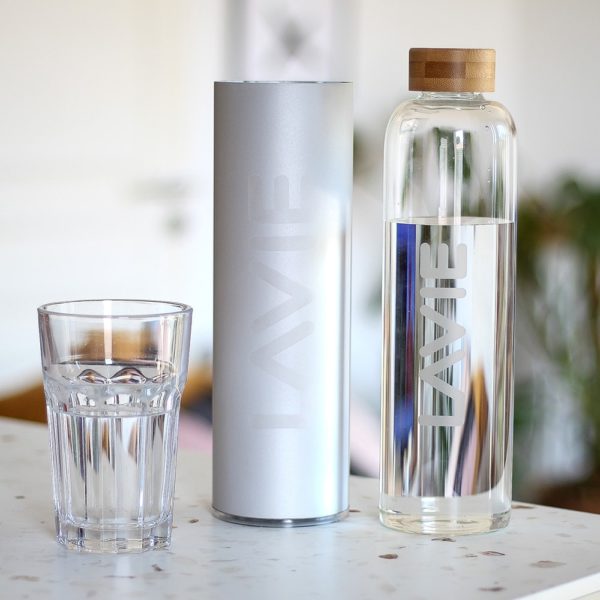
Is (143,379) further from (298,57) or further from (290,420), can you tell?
(298,57)

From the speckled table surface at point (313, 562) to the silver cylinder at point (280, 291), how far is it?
33 millimetres

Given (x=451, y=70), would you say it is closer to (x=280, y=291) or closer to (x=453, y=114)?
(x=453, y=114)

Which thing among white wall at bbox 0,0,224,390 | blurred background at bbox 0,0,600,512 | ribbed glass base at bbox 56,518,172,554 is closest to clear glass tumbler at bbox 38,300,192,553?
ribbed glass base at bbox 56,518,172,554

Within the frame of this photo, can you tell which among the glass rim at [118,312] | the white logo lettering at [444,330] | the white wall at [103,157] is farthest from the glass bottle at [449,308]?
the white wall at [103,157]

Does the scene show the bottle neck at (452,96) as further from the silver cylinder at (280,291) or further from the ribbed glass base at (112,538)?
the ribbed glass base at (112,538)

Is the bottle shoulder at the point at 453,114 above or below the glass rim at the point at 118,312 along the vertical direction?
above

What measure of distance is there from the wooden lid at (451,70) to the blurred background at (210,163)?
64.7 inches

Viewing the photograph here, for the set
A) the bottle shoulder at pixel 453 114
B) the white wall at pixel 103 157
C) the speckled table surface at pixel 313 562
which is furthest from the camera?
the white wall at pixel 103 157

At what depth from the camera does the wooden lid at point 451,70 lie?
65cm

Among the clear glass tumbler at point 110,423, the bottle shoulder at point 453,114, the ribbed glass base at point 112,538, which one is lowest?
the ribbed glass base at point 112,538

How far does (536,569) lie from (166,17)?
219 cm

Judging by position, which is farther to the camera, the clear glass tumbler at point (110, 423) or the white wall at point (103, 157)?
the white wall at point (103, 157)

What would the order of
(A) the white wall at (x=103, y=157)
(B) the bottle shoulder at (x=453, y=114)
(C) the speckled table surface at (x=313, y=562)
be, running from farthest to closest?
(A) the white wall at (x=103, y=157)
(B) the bottle shoulder at (x=453, y=114)
(C) the speckled table surface at (x=313, y=562)

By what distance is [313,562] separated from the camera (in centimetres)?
Answer: 62
